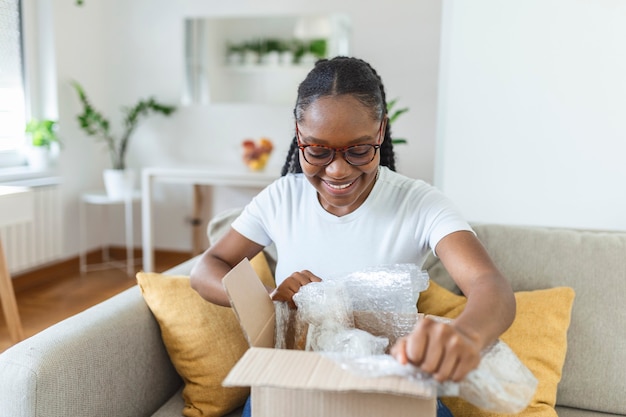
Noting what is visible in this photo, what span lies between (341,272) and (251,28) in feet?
10.7

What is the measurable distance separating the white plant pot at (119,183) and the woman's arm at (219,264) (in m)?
2.78

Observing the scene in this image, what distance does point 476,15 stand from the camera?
2100mm

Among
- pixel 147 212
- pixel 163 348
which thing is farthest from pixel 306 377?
pixel 147 212

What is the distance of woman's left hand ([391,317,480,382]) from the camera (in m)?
0.66

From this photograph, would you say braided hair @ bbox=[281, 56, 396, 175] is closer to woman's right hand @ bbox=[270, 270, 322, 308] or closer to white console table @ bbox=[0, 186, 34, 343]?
woman's right hand @ bbox=[270, 270, 322, 308]

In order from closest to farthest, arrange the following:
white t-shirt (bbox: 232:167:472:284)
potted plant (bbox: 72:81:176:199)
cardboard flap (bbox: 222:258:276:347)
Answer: cardboard flap (bbox: 222:258:276:347), white t-shirt (bbox: 232:167:472:284), potted plant (bbox: 72:81:176:199)

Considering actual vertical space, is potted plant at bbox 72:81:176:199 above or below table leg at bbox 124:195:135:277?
above

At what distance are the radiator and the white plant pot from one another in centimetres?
32

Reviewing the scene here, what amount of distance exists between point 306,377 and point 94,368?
2.19 feet

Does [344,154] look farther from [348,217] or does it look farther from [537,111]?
[537,111]

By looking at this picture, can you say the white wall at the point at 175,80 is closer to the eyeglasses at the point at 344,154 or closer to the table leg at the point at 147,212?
the table leg at the point at 147,212

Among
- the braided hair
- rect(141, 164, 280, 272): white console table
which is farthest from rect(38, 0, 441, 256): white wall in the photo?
the braided hair

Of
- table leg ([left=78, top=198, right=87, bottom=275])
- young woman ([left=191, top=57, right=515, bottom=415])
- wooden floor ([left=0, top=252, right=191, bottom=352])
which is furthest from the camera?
table leg ([left=78, top=198, right=87, bottom=275])

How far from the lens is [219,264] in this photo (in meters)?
1.24
